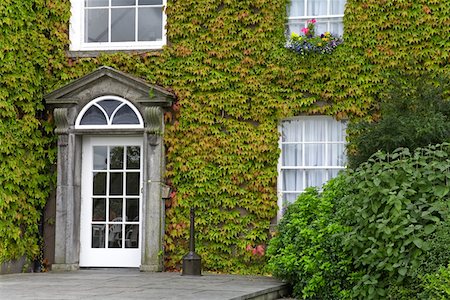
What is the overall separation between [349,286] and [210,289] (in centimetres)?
163

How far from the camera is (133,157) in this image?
1246cm

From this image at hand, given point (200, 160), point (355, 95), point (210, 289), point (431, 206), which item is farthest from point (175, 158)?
point (431, 206)

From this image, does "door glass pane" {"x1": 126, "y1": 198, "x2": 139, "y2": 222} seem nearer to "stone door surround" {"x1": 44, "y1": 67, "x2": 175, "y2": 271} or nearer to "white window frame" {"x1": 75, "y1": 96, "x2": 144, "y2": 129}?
"stone door surround" {"x1": 44, "y1": 67, "x2": 175, "y2": 271}

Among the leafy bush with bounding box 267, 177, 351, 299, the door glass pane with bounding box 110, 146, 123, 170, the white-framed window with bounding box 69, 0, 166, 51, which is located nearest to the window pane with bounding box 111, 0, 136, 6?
the white-framed window with bounding box 69, 0, 166, 51

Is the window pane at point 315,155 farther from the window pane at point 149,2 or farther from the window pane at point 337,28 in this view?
the window pane at point 149,2

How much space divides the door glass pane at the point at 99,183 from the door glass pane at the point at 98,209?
4.9 inches

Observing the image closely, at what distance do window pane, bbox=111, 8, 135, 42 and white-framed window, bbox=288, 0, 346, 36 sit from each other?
8.30ft

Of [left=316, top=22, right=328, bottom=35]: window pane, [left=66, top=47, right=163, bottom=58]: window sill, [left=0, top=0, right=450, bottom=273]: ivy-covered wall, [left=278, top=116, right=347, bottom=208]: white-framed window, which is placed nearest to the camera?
[left=0, top=0, right=450, bottom=273]: ivy-covered wall

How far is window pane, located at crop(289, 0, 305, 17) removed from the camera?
1242cm

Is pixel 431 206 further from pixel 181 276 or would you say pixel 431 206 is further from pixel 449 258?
pixel 181 276

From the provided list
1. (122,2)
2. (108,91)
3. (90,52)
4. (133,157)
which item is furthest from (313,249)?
(122,2)

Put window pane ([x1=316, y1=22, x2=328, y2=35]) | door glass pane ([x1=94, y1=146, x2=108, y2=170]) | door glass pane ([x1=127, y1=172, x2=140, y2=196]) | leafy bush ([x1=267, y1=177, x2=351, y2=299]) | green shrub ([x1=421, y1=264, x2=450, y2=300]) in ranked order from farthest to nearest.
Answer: door glass pane ([x1=94, y1=146, x2=108, y2=170])
door glass pane ([x1=127, y1=172, x2=140, y2=196])
window pane ([x1=316, y1=22, x2=328, y2=35])
leafy bush ([x1=267, y1=177, x2=351, y2=299])
green shrub ([x1=421, y1=264, x2=450, y2=300])

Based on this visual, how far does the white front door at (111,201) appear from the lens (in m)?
12.4

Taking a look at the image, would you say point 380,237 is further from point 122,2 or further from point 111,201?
point 122,2
